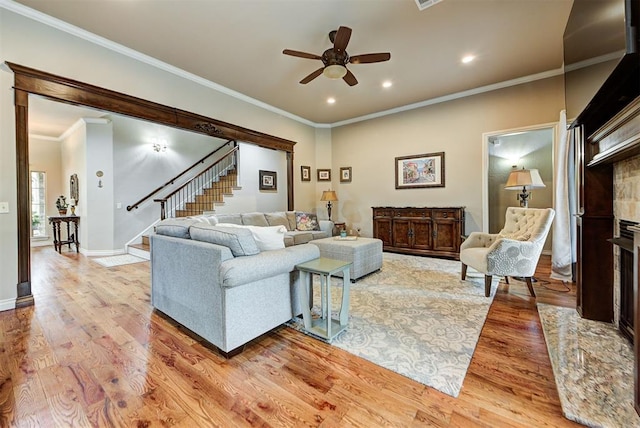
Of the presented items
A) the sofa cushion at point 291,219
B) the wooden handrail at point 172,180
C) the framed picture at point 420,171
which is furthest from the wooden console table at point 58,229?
the framed picture at point 420,171

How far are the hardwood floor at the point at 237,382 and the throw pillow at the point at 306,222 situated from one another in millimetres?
3173

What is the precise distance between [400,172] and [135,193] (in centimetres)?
598

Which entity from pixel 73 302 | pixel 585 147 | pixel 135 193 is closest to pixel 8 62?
pixel 73 302

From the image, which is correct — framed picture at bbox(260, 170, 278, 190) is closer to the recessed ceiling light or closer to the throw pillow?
the throw pillow

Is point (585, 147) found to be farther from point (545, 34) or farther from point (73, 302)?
point (73, 302)

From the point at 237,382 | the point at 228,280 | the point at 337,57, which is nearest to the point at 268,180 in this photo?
the point at 337,57

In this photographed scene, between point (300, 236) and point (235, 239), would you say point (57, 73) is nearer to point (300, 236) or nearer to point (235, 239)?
point (235, 239)

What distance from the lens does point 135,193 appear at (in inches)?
245

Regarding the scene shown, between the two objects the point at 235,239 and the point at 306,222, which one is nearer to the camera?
the point at 235,239

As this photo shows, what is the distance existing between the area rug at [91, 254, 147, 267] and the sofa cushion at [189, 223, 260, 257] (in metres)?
3.76

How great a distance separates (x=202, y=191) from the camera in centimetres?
718

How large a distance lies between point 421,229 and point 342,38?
3.40m

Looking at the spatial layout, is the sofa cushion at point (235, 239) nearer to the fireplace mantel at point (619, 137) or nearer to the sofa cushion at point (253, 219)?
the fireplace mantel at point (619, 137)

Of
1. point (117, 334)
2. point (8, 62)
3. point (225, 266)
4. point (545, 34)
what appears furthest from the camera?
point (545, 34)
